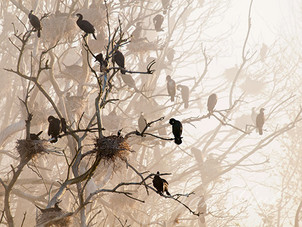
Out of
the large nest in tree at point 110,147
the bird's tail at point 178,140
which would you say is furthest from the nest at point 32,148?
the bird's tail at point 178,140

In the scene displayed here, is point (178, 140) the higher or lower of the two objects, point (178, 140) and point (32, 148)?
the lower

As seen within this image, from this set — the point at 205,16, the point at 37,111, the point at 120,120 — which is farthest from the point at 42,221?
the point at 205,16

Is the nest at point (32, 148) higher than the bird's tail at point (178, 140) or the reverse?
higher

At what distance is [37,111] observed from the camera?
569 cm

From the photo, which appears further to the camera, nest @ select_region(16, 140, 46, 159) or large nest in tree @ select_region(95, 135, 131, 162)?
nest @ select_region(16, 140, 46, 159)

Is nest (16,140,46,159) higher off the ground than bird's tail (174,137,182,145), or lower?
higher

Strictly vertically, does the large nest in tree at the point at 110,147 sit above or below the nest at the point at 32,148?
below

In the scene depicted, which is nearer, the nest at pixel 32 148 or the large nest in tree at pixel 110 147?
the large nest in tree at pixel 110 147

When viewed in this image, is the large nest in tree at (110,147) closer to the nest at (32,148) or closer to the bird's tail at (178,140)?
the bird's tail at (178,140)

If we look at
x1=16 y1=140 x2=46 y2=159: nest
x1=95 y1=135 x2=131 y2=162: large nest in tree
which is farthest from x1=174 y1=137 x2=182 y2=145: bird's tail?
x1=16 y1=140 x2=46 y2=159: nest

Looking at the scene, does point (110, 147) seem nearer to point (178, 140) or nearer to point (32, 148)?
point (178, 140)

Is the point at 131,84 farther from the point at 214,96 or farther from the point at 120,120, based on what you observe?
the point at 214,96

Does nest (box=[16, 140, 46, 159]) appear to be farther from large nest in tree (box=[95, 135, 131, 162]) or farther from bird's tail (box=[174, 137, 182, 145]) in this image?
bird's tail (box=[174, 137, 182, 145])

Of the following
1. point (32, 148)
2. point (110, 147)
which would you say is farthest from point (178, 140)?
point (32, 148)
